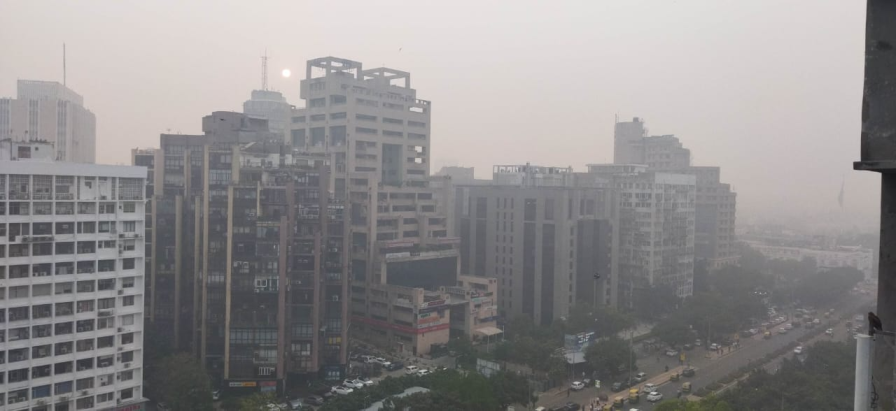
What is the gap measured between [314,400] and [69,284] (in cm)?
389

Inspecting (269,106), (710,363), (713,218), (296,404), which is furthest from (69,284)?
(269,106)

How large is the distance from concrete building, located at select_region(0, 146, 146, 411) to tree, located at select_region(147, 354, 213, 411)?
1.36ft

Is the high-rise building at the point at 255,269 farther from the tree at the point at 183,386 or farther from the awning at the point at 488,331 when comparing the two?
the awning at the point at 488,331

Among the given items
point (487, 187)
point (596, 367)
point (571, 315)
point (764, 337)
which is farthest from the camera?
point (487, 187)

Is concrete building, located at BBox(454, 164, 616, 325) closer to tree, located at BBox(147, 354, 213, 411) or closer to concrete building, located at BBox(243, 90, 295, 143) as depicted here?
tree, located at BBox(147, 354, 213, 411)

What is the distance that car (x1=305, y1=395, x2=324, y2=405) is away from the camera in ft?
33.7

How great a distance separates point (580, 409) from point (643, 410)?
2.90 feet

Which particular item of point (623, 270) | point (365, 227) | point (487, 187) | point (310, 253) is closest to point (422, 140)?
point (487, 187)

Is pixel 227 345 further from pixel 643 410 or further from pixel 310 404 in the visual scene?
pixel 643 410

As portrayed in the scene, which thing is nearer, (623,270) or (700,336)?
(700,336)

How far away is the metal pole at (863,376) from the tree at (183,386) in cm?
919

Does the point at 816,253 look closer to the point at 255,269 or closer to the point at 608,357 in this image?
the point at 608,357

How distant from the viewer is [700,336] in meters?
13.6

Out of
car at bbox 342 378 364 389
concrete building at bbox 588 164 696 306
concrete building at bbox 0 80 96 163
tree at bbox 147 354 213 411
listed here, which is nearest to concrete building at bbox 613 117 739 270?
concrete building at bbox 588 164 696 306
